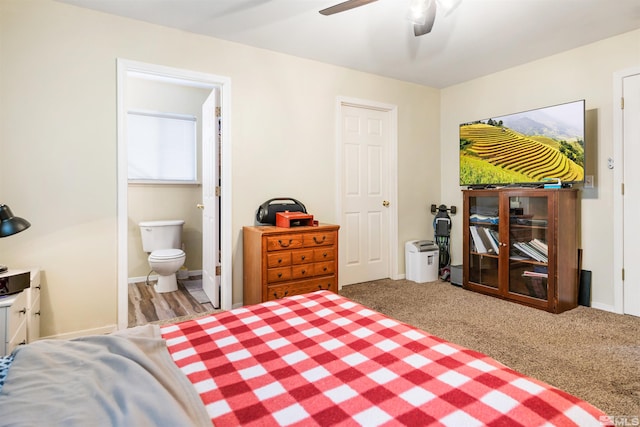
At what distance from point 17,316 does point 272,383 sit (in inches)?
75.4

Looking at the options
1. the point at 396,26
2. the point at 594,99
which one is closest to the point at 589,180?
the point at 594,99

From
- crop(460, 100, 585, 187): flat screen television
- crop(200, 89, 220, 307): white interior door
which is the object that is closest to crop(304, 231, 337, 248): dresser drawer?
crop(200, 89, 220, 307): white interior door

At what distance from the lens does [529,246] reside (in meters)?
3.35

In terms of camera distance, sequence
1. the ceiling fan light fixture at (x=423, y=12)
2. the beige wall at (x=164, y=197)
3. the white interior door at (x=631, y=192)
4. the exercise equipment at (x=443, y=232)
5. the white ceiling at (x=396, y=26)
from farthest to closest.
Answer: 1. the exercise equipment at (x=443, y=232)
2. the beige wall at (x=164, y=197)
3. the white interior door at (x=631, y=192)
4. the white ceiling at (x=396, y=26)
5. the ceiling fan light fixture at (x=423, y=12)

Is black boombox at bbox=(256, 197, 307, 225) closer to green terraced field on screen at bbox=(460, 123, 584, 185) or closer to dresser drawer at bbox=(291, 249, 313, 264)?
dresser drawer at bbox=(291, 249, 313, 264)

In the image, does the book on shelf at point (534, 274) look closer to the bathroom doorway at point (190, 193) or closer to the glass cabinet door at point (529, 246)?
the glass cabinet door at point (529, 246)

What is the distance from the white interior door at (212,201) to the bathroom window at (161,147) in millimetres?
1093

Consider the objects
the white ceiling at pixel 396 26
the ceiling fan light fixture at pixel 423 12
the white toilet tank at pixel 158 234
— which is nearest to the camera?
the ceiling fan light fixture at pixel 423 12

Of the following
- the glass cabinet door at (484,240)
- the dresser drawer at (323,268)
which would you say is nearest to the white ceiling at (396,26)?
the glass cabinet door at (484,240)

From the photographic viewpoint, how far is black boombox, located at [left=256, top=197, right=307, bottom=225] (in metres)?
3.26

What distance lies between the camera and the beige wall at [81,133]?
2.45m

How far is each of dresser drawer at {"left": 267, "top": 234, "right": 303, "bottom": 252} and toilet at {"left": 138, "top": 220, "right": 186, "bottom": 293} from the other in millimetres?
1525

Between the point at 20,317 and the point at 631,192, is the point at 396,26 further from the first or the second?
the point at 20,317


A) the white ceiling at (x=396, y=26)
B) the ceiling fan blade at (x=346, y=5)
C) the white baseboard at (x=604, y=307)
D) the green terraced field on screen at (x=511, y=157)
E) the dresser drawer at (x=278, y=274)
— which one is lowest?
the white baseboard at (x=604, y=307)
